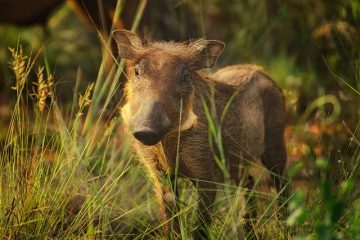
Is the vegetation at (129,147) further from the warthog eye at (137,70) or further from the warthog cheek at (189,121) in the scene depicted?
the warthog cheek at (189,121)

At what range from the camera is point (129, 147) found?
4.41 meters

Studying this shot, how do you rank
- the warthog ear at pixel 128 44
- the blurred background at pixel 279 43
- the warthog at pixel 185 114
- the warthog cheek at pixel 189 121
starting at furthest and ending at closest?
the blurred background at pixel 279 43
the warthog ear at pixel 128 44
the warthog cheek at pixel 189 121
the warthog at pixel 185 114

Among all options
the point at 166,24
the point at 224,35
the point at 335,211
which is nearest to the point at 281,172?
the point at 335,211

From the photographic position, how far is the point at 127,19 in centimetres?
559

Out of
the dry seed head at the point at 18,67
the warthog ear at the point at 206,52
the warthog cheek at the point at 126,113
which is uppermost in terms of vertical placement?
the dry seed head at the point at 18,67

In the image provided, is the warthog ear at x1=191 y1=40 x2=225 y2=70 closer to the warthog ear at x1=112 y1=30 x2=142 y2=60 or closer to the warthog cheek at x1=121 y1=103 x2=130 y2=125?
the warthog ear at x1=112 y1=30 x2=142 y2=60

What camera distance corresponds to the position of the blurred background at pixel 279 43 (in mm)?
4707

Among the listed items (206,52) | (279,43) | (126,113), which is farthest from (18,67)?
(279,43)

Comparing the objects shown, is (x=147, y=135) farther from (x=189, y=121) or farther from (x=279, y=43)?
(x=279, y=43)

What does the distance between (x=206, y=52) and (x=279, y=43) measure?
336 centimetres

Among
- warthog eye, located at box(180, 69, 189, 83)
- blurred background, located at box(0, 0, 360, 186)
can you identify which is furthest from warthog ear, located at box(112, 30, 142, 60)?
warthog eye, located at box(180, 69, 189, 83)

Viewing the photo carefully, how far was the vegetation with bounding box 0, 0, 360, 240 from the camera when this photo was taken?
3.33 m

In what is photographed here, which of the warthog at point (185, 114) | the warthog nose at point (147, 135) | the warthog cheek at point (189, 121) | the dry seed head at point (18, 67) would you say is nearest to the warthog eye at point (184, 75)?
the warthog at point (185, 114)

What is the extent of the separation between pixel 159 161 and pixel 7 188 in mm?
702
